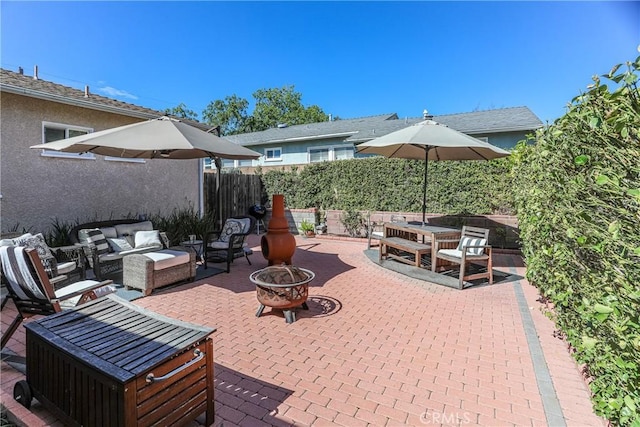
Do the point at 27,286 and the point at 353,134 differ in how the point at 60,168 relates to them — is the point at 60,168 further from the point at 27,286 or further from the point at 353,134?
Result: the point at 353,134

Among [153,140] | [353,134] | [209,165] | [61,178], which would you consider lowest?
[61,178]

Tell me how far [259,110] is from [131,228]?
130ft

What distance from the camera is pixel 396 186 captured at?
38.4 ft

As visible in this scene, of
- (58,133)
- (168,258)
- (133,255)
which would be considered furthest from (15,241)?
(58,133)

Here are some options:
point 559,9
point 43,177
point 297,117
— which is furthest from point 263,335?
point 297,117

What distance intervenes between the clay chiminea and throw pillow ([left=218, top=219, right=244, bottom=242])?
6.15 feet

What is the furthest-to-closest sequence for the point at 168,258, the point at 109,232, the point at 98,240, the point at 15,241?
the point at 109,232 < the point at 98,240 < the point at 168,258 < the point at 15,241

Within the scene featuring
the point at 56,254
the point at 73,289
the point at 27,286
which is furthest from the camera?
the point at 56,254

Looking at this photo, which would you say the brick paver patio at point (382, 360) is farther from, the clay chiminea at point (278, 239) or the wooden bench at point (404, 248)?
the wooden bench at point (404, 248)

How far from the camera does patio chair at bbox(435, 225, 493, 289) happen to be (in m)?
6.31

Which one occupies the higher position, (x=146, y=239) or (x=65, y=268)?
(x=146, y=239)

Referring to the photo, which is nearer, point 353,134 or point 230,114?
point 353,134

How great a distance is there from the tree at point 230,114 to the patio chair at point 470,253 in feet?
135

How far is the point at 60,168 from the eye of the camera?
7605mm
